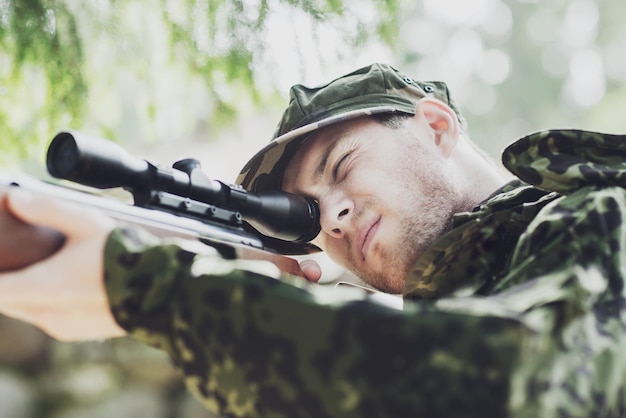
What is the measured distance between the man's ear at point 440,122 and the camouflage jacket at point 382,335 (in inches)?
40.7

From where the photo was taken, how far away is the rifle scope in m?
1.30

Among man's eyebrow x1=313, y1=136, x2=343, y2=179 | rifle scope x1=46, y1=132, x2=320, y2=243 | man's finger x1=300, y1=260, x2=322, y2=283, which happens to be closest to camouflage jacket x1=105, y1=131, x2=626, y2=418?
rifle scope x1=46, y1=132, x2=320, y2=243

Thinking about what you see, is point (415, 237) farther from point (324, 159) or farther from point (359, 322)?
point (359, 322)

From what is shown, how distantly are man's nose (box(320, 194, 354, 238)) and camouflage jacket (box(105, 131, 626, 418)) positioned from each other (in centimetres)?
83

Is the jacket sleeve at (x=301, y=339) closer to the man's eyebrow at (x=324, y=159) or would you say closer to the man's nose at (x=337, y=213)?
the man's nose at (x=337, y=213)

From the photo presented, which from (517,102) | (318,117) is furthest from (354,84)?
(517,102)

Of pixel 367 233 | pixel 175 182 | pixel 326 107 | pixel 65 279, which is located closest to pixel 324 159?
pixel 326 107

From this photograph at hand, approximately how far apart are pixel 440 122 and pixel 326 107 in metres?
0.37

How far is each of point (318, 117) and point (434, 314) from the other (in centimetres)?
118

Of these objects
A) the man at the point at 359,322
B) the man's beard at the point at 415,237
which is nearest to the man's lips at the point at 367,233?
the man's beard at the point at 415,237

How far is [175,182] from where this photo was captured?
1450mm

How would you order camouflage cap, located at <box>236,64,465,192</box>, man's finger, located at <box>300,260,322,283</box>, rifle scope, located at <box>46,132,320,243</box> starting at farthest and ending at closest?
camouflage cap, located at <box>236,64,465,192</box>, man's finger, located at <box>300,260,322,283</box>, rifle scope, located at <box>46,132,320,243</box>

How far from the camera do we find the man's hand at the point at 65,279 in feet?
3.17

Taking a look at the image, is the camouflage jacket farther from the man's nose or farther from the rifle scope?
the man's nose
